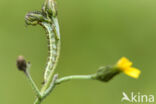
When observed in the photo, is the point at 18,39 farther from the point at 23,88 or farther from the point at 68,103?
the point at 68,103

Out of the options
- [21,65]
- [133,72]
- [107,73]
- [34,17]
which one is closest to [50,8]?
[34,17]

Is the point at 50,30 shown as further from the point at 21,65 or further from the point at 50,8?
the point at 21,65

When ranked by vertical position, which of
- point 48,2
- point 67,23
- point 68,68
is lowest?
point 68,68

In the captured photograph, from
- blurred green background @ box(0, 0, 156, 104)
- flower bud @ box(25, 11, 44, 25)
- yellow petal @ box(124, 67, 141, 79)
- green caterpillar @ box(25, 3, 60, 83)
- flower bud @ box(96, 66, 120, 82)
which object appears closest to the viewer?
yellow petal @ box(124, 67, 141, 79)

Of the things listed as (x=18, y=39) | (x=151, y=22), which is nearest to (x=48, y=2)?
(x=18, y=39)

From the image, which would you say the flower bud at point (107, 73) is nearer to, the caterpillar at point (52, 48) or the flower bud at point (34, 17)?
Answer: the caterpillar at point (52, 48)

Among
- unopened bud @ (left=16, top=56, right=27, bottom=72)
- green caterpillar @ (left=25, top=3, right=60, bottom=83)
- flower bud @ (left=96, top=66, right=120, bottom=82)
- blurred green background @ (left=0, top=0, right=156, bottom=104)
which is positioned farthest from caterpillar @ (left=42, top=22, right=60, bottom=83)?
blurred green background @ (left=0, top=0, right=156, bottom=104)

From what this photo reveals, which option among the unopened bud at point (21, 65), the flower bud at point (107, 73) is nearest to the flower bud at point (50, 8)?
the unopened bud at point (21, 65)

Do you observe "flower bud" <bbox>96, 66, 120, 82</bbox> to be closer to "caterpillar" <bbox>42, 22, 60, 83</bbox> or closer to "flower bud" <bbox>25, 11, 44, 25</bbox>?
"caterpillar" <bbox>42, 22, 60, 83</bbox>
